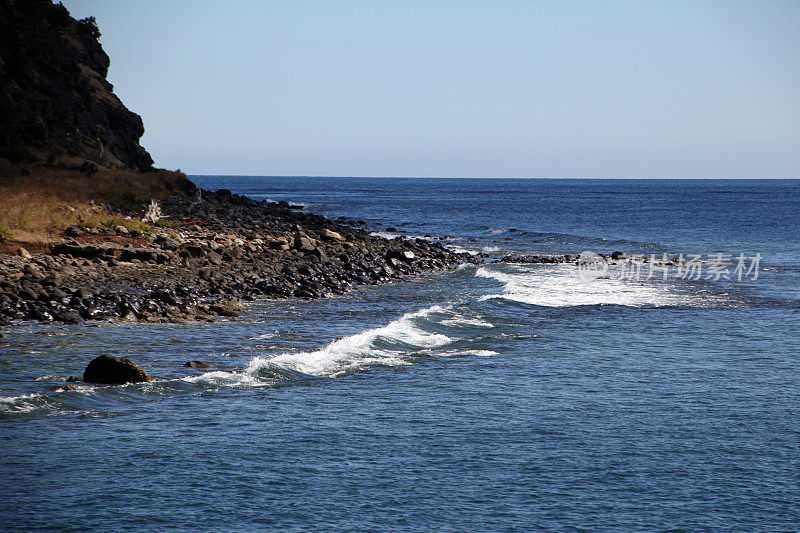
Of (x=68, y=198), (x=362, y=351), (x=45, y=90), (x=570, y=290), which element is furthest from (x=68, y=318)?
(x=45, y=90)

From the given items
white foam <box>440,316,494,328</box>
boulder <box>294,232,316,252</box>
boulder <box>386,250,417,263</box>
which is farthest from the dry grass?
white foam <box>440,316,494,328</box>

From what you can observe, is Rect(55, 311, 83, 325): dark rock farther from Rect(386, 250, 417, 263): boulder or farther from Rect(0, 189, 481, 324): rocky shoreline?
Rect(386, 250, 417, 263): boulder

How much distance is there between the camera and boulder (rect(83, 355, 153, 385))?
43.0ft

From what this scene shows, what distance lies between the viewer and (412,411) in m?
12.5

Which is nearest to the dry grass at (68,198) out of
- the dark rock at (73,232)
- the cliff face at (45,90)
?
the dark rock at (73,232)

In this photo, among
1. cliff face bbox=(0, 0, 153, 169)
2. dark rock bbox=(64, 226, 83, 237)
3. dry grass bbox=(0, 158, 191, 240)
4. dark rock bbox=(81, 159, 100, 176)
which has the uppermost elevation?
cliff face bbox=(0, 0, 153, 169)

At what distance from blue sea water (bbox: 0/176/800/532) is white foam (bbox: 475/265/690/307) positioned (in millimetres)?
3447

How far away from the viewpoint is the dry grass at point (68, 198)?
26.9 m

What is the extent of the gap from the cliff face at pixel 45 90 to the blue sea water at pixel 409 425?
38.5 m

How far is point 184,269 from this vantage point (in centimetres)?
2534

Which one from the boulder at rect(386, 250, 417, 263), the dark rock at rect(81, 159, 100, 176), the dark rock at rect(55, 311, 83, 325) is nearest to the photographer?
the dark rock at rect(55, 311, 83, 325)

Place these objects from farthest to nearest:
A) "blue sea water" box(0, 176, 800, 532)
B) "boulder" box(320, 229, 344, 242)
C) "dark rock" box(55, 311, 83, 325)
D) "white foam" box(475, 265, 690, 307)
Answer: "boulder" box(320, 229, 344, 242) < "white foam" box(475, 265, 690, 307) < "dark rock" box(55, 311, 83, 325) < "blue sea water" box(0, 176, 800, 532)

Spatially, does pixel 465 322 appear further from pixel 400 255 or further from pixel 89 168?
pixel 89 168

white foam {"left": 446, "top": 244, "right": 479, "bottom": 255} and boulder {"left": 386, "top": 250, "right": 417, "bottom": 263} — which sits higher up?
boulder {"left": 386, "top": 250, "right": 417, "bottom": 263}
